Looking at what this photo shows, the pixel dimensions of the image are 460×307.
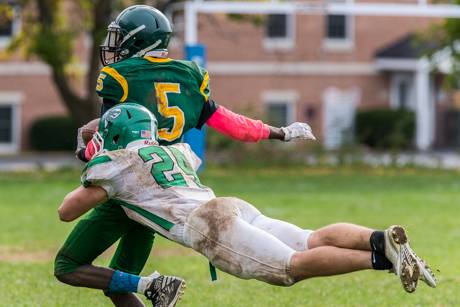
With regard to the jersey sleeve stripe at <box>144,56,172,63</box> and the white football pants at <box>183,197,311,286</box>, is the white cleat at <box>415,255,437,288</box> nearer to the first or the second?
the white football pants at <box>183,197,311,286</box>

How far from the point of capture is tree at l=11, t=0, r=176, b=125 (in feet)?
77.0

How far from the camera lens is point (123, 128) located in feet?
19.2

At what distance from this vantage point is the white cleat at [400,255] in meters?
5.23

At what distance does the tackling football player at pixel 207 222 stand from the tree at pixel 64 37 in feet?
58.2

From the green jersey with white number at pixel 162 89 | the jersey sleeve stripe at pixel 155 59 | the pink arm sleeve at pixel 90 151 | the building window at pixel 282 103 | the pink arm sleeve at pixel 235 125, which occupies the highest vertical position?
the jersey sleeve stripe at pixel 155 59

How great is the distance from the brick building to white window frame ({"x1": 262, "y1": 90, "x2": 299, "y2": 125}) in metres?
0.03

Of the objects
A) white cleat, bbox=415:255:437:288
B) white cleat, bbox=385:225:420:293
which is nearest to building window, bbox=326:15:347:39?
white cleat, bbox=415:255:437:288

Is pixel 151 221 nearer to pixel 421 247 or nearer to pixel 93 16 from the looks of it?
pixel 421 247

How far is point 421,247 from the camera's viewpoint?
11719mm

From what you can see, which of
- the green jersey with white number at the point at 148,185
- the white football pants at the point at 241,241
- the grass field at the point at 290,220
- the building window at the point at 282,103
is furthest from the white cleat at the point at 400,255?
the building window at the point at 282,103

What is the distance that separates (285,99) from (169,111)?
3060 cm

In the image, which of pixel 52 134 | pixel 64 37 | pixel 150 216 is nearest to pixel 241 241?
pixel 150 216

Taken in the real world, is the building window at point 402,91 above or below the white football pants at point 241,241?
below

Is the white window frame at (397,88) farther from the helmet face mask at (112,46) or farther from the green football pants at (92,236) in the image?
the green football pants at (92,236)
